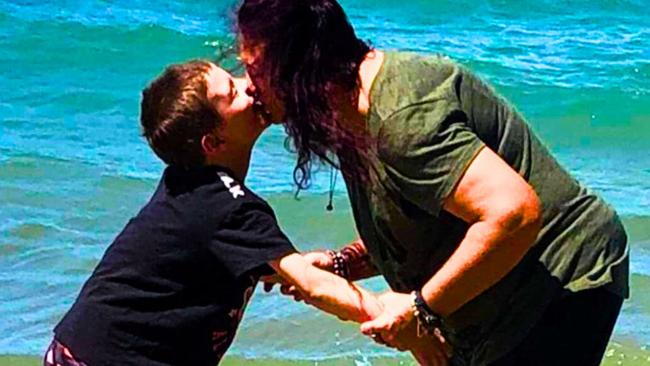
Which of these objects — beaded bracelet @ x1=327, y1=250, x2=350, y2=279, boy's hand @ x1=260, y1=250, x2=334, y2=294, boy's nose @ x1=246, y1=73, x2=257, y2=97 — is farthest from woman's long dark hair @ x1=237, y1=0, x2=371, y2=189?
beaded bracelet @ x1=327, y1=250, x2=350, y2=279

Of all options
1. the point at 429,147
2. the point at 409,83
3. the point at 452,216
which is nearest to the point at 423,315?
the point at 452,216

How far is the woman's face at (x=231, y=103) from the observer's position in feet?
11.2

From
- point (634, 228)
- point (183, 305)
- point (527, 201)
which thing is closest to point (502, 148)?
point (527, 201)

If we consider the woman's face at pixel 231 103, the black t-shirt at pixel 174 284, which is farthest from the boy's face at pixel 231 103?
the black t-shirt at pixel 174 284

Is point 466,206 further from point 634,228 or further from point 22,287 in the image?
point 634,228

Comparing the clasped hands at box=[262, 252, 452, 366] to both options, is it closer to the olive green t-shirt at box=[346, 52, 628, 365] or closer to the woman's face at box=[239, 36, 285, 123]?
the olive green t-shirt at box=[346, 52, 628, 365]

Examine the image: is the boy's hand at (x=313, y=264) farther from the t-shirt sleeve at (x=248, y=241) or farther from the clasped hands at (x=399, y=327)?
the clasped hands at (x=399, y=327)

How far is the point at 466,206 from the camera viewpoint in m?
3.01

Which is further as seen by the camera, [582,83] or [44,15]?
[44,15]

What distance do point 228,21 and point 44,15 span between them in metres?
12.1

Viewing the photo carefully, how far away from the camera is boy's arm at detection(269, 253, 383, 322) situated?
332 cm

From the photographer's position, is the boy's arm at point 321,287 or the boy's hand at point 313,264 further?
the boy's hand at point 313,264

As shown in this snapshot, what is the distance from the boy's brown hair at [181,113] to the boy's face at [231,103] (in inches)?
0.6

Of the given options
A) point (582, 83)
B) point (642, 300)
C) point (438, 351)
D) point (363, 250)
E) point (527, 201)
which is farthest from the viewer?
point (582, 83)
